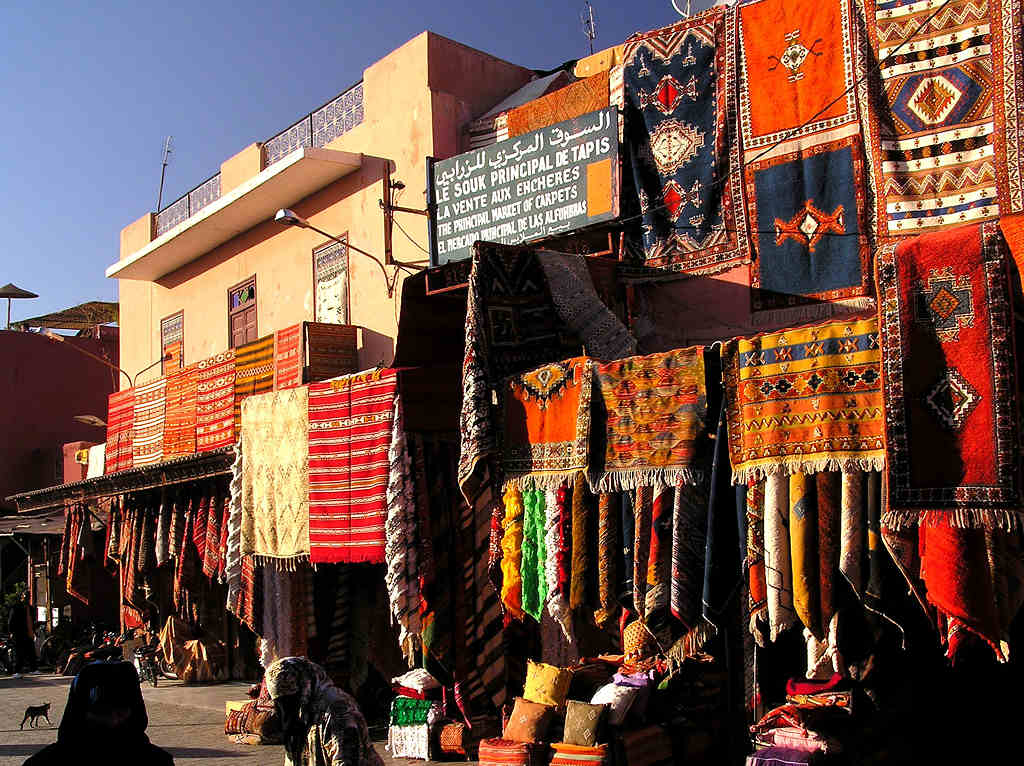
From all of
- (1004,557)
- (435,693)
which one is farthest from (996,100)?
(435,693)

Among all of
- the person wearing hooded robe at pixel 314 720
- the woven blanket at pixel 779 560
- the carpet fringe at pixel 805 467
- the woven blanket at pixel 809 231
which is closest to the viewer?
the carpet fringe at pixel 805 467

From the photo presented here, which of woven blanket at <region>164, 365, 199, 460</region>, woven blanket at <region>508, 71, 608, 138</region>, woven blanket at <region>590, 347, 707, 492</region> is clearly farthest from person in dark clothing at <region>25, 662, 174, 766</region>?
woven blanket at <region>164, 365, 199, 460</region>

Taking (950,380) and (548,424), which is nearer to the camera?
(950,380)

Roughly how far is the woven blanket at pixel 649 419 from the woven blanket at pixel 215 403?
23.1ft

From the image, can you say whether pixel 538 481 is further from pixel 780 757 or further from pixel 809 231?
pixel 809 231

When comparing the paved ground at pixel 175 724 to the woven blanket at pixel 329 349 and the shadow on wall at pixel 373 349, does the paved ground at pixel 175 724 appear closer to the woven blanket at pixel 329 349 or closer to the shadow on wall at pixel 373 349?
the woven blanket at pixel 329 349

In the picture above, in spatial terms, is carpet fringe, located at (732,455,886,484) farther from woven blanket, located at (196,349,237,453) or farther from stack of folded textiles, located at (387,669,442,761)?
woven blanket, located at (196,349,237,453)

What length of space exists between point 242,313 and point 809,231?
8.31 m

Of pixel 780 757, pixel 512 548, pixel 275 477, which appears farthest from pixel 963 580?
pixel 275 477

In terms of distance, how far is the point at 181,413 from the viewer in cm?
1319

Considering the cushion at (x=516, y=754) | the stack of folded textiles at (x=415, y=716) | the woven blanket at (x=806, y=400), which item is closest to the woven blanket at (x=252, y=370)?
the stack of folded textiles at (x=415, y=716)

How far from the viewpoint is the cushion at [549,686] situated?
671 cm

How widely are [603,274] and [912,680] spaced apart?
133 inches

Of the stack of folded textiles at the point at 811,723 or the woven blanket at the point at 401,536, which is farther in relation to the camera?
the woven blanket at the point at 401,536
